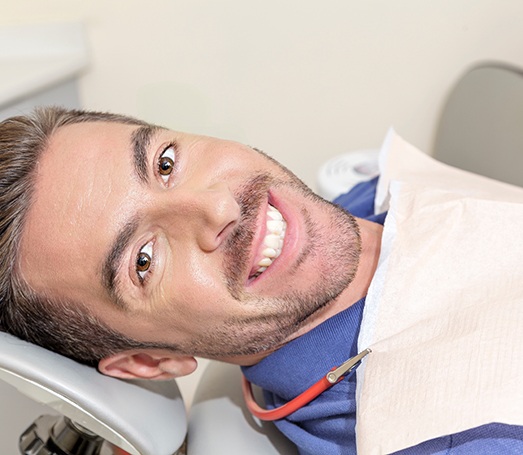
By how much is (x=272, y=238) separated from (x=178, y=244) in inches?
5.8

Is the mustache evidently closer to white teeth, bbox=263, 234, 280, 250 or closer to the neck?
white teeth, bbox=263, 234, 280, 250

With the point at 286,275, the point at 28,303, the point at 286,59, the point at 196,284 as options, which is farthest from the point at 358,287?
the point at 286,59

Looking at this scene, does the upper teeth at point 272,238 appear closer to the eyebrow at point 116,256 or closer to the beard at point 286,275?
the beard at point 286,275

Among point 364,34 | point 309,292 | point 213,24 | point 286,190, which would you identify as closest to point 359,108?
point 364,34

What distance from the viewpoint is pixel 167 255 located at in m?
0.89

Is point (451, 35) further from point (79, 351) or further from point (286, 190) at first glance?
point (79, 351)

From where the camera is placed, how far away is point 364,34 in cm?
152

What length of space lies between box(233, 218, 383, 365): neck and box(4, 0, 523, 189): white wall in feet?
2.10

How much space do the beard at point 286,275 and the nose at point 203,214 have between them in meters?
0.03

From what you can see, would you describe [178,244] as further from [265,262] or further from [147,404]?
[147,404]

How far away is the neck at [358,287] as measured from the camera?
96 centimetres

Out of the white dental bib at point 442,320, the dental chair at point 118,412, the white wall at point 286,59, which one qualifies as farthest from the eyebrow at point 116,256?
the white wall at point 286,59

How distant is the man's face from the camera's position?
2.85 feet

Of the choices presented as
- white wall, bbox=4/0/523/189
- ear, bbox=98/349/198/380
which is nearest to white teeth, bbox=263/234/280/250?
ear, bbox=98/349/198/380
